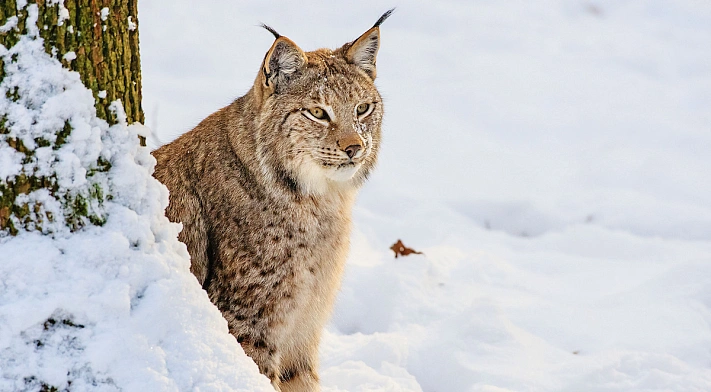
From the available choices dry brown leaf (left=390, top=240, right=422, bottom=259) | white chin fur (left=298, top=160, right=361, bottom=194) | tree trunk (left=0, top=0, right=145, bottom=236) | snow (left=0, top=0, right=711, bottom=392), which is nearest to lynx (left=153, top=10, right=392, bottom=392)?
white chin fur (left=298, top=160, right=361, bottom=194)

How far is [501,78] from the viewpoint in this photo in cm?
866

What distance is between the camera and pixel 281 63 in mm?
3322

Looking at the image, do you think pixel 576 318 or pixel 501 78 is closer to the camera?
pixel 576 318

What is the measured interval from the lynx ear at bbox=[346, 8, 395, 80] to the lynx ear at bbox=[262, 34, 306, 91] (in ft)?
0.86

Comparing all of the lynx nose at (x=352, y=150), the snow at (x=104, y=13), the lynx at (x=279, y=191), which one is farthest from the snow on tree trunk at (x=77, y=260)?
the lynx nose at (x=352, y=150)

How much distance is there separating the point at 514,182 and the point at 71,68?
16.7ft

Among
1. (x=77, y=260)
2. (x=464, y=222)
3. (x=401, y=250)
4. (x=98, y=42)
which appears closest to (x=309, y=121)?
(x=98, y=42)

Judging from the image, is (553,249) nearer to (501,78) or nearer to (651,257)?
(651,257)

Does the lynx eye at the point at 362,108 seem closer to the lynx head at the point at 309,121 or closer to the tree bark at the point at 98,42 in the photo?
the lynx head at the point at 309,121

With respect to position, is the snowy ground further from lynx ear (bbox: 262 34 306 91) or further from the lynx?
lynx ear (bbox: 262 34 306 91)

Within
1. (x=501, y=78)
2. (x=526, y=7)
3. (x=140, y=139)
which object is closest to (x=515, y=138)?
(x=501, y=78)

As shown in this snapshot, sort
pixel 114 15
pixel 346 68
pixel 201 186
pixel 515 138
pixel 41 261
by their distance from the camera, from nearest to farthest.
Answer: pixel 41 261 < pixel 114 15 < pixel 201 186 < pixel 346 68 < pixel 515 138

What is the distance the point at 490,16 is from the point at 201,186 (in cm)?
717

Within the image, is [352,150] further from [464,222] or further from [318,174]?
[464,222]
